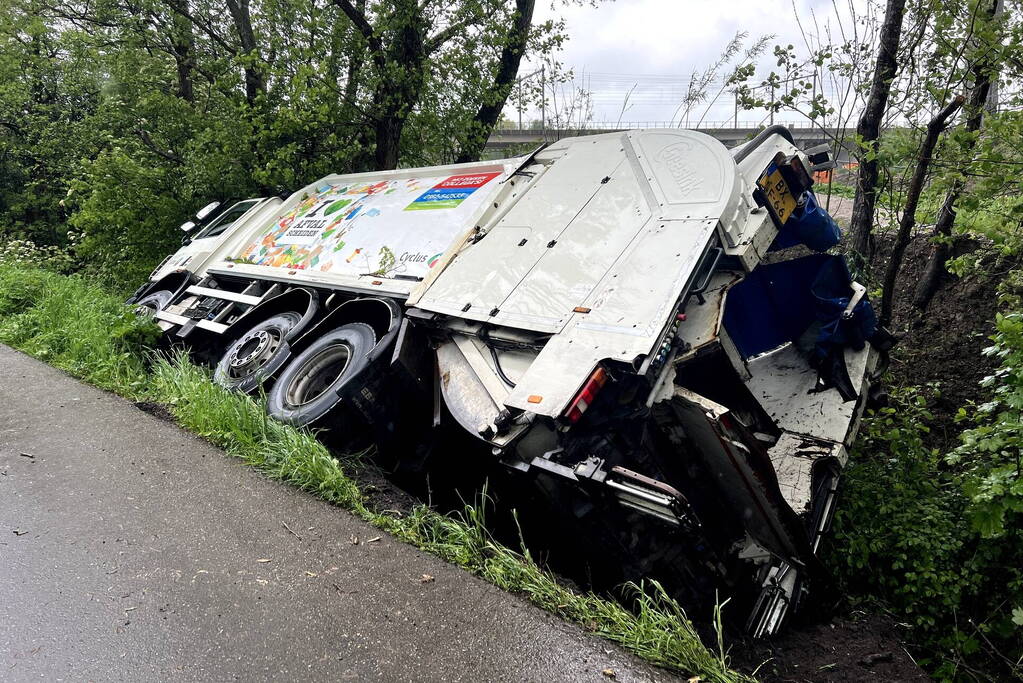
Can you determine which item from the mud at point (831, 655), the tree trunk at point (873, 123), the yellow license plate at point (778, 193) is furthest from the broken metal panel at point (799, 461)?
the tree trunk at point (873, 123)

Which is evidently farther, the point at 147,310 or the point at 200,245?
the point at 200,245

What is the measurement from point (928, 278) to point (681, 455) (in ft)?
13.6

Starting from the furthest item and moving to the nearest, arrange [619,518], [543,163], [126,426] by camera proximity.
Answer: [543,163] < [126,426] < [619,518]

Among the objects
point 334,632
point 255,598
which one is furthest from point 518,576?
point 255,598

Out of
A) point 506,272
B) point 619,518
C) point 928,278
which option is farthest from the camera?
point 928,278

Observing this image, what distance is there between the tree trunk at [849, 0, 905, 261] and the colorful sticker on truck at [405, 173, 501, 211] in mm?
2763

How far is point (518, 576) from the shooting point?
3.02 metres

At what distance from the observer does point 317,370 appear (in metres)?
4.95

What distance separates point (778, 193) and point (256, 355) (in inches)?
158

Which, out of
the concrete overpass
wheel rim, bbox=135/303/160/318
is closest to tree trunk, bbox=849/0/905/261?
the concrete overpass

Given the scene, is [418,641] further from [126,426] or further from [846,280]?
[846,280]

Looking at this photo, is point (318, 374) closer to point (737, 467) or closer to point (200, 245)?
point (737, 467)

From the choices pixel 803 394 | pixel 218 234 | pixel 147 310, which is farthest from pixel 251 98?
pixel 803 394

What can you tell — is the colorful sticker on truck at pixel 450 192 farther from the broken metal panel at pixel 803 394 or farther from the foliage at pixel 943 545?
the foliage at pixel 943 545
